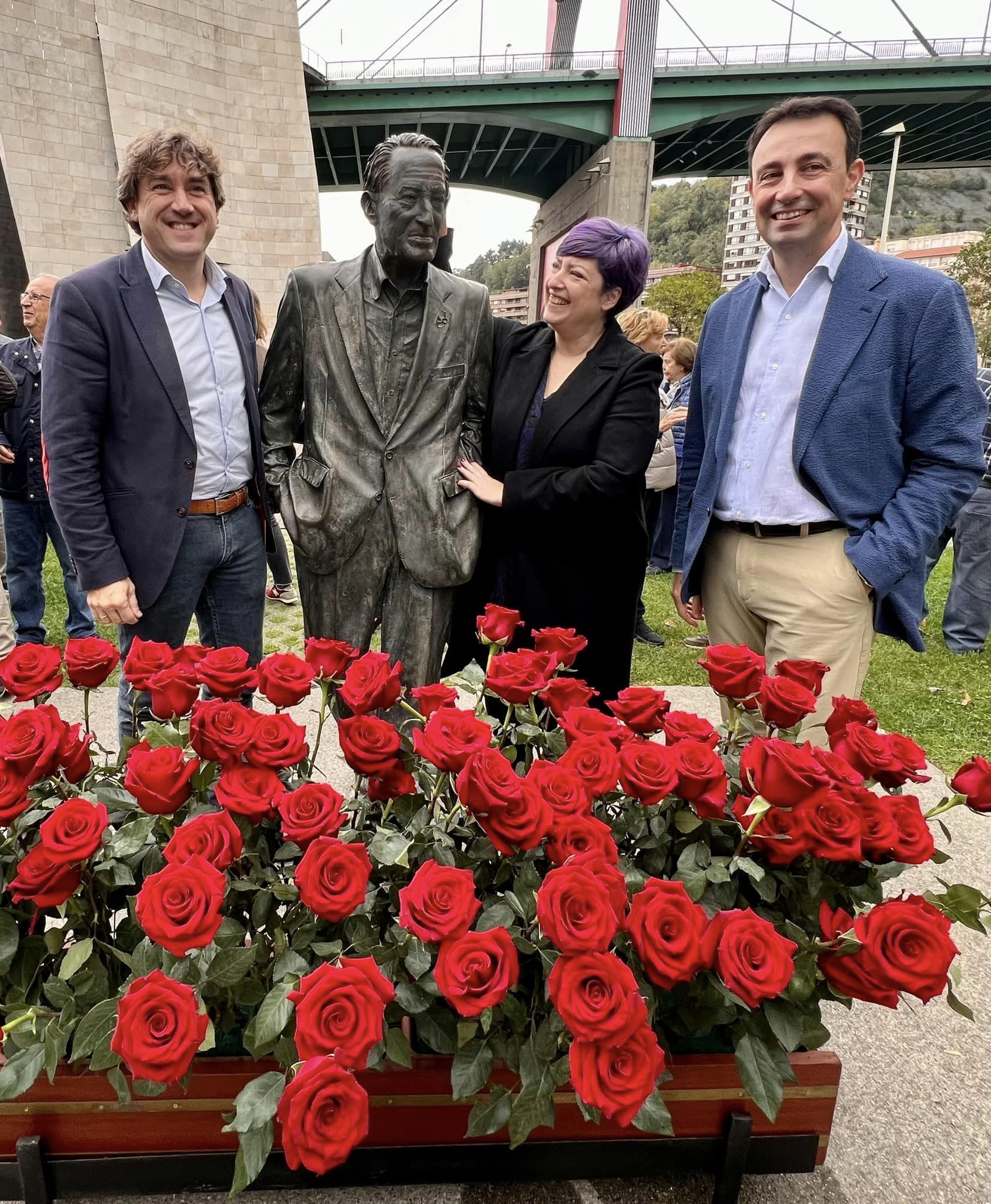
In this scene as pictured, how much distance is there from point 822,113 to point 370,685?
1.81 m

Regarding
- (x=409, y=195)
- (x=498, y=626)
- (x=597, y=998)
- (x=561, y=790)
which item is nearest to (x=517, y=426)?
(x=409, y=195)

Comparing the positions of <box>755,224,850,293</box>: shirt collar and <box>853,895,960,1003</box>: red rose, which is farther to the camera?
<box>755,224,850,293</box>: shirt collar

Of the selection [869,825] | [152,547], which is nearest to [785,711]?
[869,825]

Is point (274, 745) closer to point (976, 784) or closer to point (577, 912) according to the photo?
point (577, 912)

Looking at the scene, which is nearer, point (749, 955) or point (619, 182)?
point (749, 955)

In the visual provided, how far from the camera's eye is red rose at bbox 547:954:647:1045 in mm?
917

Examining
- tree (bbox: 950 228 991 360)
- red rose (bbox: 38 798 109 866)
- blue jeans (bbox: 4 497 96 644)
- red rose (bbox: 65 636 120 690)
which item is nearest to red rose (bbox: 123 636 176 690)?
red rose (bbox: 65 636 120 690)

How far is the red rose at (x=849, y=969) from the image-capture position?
1111 millimetres

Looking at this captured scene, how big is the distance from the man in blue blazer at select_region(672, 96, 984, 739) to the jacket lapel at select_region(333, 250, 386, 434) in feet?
→ 3.38

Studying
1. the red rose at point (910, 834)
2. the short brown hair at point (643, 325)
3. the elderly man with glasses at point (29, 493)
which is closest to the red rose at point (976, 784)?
the red rose at point (910, 834)

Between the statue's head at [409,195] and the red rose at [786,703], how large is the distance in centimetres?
133

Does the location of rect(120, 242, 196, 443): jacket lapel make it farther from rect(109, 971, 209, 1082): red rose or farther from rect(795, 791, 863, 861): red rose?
rect(795, 791, 863, 861): red rose

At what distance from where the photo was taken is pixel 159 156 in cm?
206

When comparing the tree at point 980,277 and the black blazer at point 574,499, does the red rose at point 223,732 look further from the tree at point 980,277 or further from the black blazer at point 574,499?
the tree at point 980,277
